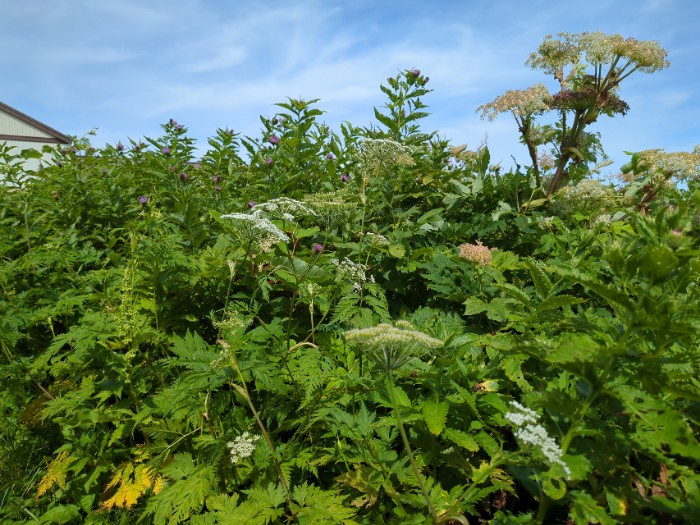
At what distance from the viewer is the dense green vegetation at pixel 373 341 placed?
57.6 inches

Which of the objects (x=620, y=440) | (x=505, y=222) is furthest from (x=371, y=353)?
(x=505, y=222)

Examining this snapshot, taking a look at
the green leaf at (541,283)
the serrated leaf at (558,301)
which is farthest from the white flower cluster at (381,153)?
the serrated leaf at (558,301)

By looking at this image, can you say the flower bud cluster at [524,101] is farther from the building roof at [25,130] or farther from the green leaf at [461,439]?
the building roof at [25,130]

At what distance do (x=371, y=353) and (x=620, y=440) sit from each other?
87 centimetres

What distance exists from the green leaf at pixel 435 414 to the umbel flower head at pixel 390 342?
34cm

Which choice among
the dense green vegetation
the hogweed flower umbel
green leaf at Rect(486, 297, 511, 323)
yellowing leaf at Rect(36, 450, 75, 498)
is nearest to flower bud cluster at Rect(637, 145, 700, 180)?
the dense green vegetation

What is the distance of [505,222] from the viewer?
13.1 feet

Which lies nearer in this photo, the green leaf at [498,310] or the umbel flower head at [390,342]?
the umbel flower head at [390,342]

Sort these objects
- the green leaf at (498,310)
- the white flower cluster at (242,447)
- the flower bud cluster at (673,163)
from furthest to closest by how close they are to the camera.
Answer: the flower bud cluster at (673,163)
the green leaf at (498,310)
the white flower cluster at (242,447)

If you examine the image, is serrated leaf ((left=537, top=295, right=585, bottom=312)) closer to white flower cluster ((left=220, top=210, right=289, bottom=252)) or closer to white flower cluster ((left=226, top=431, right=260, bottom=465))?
white flower cluster ((left=220, top=210, right=289, bottom=252))

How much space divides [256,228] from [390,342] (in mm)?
1218

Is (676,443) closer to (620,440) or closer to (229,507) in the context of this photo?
(620,440)

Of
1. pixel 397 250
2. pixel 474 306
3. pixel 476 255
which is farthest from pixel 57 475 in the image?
pixel 476 255

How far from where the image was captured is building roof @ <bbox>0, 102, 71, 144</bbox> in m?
21.2
